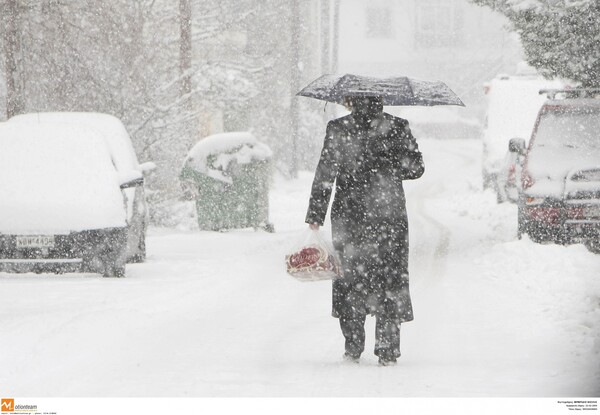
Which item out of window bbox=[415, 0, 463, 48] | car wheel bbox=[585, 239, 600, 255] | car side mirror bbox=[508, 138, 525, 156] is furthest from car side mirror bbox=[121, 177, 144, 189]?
window bbox=[415, 0, 463, 48]

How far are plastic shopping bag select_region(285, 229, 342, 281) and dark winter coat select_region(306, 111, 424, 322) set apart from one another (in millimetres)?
127

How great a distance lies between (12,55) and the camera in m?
15.4

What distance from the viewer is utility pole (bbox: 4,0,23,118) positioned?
49.9 feet

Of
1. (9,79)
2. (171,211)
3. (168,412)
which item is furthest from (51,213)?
(171,211)

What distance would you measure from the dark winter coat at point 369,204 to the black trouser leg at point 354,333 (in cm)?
5

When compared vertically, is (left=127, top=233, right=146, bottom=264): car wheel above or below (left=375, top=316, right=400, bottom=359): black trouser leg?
below

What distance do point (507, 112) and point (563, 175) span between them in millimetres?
10584

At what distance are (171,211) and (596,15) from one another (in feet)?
28.9

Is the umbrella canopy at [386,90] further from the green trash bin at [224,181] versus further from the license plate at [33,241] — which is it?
the green trash bin at [224,181]

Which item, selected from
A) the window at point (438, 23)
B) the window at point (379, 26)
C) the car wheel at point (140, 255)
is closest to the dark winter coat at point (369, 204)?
the car wheel at point (140, 255)

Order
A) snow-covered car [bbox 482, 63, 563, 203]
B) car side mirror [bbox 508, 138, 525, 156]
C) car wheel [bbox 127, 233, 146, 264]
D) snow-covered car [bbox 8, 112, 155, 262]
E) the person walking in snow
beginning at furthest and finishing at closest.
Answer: snow-covered car [bbox 482, 63, 563, 203] < car side mirror [bbox 508, 138, 525, 156] < car wheel [bbox 127, 233, 146, 264] < snow-covered car [bbox 8, 112, 155, 262] < the person walking in snow

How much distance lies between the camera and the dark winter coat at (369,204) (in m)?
7.41

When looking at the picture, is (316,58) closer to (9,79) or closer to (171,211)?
(171,211)

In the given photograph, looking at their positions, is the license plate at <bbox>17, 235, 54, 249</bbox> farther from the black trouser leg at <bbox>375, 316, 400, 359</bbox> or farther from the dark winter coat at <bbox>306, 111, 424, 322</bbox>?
the black trouser leg at <bbox>375, 316, 400, 359</bbox>
